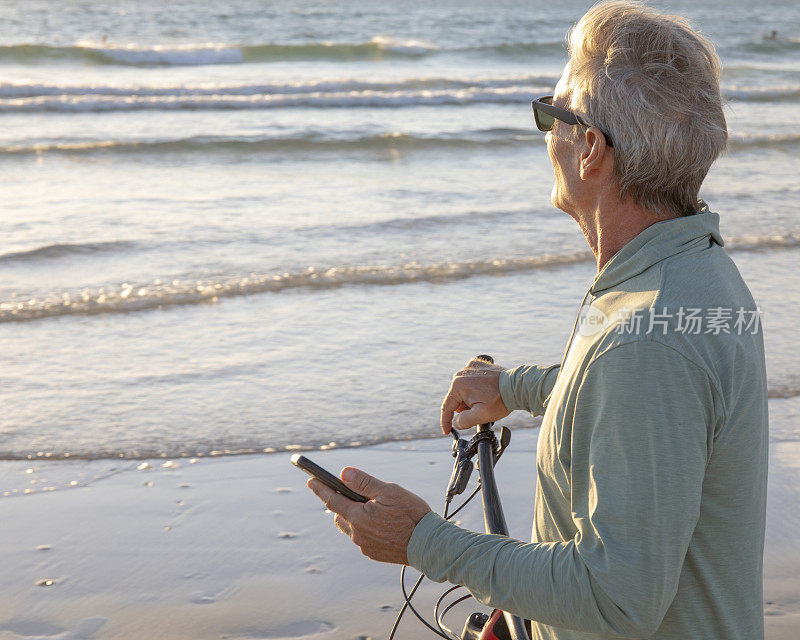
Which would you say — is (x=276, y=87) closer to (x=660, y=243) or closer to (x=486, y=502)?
(x=486, y=502)

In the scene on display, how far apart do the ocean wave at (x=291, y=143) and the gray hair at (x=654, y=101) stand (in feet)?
37.4

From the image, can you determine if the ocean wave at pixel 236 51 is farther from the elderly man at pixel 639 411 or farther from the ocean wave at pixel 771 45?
the elderly man at pixel 639 411

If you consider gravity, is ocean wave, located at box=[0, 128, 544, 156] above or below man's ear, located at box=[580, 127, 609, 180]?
below

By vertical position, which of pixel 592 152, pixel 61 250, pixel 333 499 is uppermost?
pixel 592 152

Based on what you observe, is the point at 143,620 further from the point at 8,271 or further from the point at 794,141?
the point at 794,141

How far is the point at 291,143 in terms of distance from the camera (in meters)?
12.9

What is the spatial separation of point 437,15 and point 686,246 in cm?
3872

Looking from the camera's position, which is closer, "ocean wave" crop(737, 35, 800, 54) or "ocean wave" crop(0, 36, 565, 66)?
"ocean wave" crop(0, 36, 565, 66)

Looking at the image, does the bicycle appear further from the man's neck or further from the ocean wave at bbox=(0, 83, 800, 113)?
the ocean wave at bbox=(0, 83, 800, 113)

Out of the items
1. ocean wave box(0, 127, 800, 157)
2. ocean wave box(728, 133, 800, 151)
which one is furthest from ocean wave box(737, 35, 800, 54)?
ocean wave box(0, 127, 800, 157)

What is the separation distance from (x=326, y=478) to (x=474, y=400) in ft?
2.12

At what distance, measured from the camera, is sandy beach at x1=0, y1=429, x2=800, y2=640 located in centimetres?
283

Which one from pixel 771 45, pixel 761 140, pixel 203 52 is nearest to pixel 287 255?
pixel 761 140

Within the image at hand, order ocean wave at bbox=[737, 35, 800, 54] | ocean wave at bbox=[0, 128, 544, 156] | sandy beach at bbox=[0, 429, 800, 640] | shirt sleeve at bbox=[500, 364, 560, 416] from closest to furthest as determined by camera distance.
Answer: shirt sleeve at bbox=[500, 364, 560, 416] → sandy beach at bbox=[0, 429, 800, 640] → ocean wave at bbox=[0, 128, 544, 156] → ocean wave at bbox=[737, 35, 800, 54]
